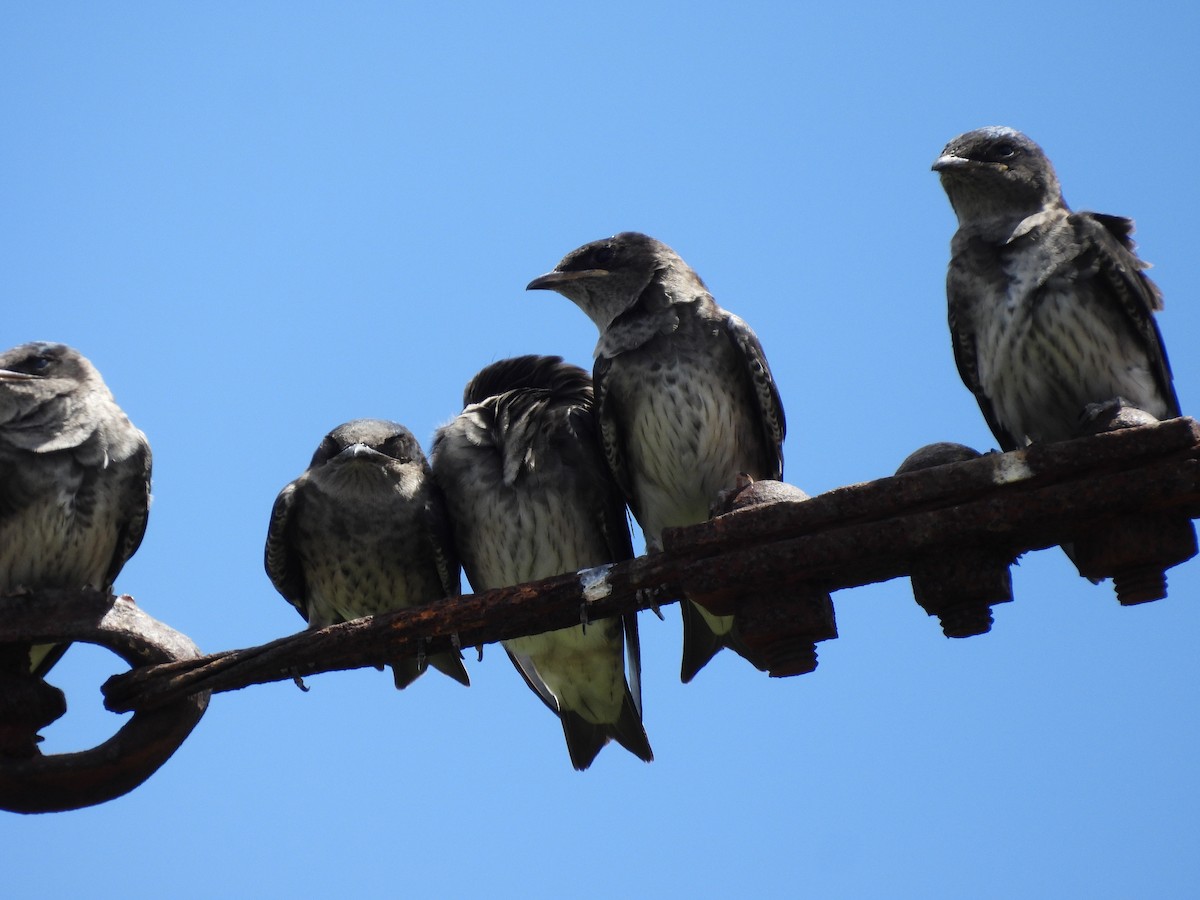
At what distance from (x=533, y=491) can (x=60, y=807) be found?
3192 mm

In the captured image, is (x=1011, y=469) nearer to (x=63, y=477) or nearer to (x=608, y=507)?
(x=608, y=507)

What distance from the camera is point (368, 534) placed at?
7383 millimetres

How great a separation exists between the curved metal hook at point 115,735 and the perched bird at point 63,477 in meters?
1.91

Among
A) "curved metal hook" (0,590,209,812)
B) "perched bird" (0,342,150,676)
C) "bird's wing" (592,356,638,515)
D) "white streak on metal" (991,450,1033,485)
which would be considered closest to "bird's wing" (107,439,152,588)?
"perched bird" (0,342,150,676)

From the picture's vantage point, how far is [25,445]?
22.1 feet

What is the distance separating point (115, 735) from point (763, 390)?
11.5 feet

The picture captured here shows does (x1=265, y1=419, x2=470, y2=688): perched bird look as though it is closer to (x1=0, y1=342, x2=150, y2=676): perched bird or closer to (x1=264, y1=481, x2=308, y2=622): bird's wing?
(x1=264, y1=481, x2=308, y2=622): bird's wing

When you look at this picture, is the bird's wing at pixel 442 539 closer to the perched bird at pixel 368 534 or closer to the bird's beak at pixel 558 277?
the perched bird at pixel 368 534

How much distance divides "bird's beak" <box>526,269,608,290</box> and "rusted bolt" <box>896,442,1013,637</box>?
401 centimetres

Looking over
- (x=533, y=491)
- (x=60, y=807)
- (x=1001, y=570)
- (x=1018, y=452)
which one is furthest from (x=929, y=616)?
(x=533, y=491)

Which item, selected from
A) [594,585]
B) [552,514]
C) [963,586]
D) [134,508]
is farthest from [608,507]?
[963,586]

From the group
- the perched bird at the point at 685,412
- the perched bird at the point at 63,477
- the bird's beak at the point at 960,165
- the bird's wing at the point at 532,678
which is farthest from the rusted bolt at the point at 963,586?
the perched bird at the point at 63,477

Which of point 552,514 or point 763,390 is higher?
point 763,390

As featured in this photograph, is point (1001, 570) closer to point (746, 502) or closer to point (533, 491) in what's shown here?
point (746, 502)
